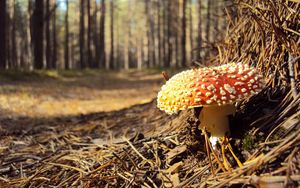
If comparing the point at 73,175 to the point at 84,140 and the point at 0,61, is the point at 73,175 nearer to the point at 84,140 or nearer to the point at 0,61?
the point at 84,140

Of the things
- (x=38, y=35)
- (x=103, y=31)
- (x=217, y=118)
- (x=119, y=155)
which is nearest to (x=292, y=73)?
(x=217, y=118)

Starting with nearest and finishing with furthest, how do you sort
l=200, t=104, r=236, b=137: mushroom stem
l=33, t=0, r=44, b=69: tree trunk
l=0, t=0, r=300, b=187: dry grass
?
1. l=0, t=0, r=300, b=187: dry grass
2. l=200, t=104, r=236, b=137: mushroom stem
3. l=33, t=0, r=44, b=69: tree trunk

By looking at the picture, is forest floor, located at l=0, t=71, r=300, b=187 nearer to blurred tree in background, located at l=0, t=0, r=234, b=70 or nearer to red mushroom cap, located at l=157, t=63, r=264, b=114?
red mushroom cap, located at l=157, t=63, r=264, b=114

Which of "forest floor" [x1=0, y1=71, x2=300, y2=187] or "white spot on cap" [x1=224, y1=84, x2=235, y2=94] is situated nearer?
"white spot on cap" [x1=224, y1=84, x2=235, y2=94]

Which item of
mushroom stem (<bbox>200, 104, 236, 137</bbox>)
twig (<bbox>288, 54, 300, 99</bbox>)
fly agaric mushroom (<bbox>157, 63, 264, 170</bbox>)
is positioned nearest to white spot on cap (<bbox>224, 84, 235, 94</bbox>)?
fly agaric mushroom (<bbox>157, 63, 264, 170</bbox>)

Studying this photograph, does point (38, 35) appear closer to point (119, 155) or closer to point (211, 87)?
Answer: point (119, 155)

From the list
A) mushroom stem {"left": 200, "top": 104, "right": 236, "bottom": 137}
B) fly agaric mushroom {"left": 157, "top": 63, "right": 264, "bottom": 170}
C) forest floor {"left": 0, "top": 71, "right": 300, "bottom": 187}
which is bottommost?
forest floor {"left": 0, "top": 71, "right": 300, "bottom": 187}

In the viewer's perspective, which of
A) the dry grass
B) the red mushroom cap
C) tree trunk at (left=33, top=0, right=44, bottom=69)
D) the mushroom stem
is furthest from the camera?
tree trunk at (left=33, top=0, right=44, bottom=69)

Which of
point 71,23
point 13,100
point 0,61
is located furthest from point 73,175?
point 71,23
